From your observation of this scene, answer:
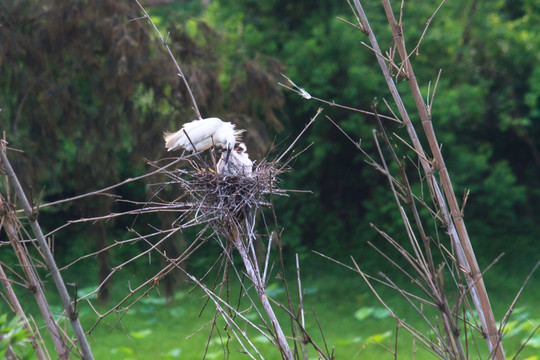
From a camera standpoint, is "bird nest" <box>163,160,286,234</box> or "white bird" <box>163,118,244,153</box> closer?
"bird nest" <box>163,160,286,234</box>

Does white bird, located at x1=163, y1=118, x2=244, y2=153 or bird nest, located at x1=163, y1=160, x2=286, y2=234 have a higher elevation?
bird nest, located at x1=163, y1=160, x2=286, y2=234

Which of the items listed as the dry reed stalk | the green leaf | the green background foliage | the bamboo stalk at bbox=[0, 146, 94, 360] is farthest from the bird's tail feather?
the green leaf

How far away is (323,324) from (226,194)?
739 cm

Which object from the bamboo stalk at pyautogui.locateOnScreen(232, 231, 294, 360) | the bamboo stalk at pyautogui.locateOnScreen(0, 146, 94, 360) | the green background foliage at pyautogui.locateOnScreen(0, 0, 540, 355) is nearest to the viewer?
the bamboo stalk at pyautogui.locateOnScreen(0, 146, 94, 360)

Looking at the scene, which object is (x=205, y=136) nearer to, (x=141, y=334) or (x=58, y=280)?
(x=58, y=280)

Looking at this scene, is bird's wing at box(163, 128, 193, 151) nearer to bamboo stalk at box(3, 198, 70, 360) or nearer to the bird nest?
the bird nest

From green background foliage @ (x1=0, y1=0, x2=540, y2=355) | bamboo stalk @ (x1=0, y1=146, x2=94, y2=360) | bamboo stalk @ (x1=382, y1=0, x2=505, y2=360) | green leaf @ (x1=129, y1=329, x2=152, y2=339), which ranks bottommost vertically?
green leaf @ (x1=129, y1=329, x2=152, y2=339)

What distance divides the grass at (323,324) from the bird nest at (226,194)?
16.9 ft

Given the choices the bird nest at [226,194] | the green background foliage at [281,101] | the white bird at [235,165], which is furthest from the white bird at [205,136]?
the green background foliage at [281,101]

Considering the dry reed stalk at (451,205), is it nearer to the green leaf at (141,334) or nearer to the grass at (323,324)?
the grass at (323,324)

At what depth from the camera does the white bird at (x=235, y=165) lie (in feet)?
12.0

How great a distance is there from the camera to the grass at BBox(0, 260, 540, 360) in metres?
8.98

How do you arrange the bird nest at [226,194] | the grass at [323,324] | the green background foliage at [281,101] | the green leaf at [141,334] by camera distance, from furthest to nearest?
1. the green leaf at [141,334]
2. the grass at [323,324]
3. the green background foliage at [281,101]
4. the bird nest at [226,194]

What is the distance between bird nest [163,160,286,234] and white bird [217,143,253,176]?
0.23 feet
